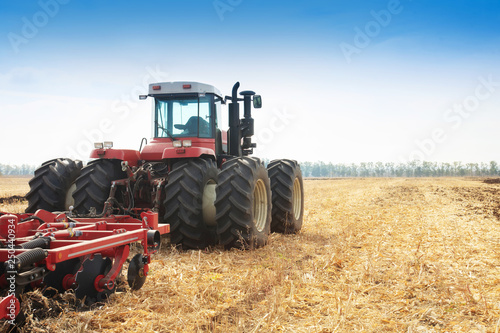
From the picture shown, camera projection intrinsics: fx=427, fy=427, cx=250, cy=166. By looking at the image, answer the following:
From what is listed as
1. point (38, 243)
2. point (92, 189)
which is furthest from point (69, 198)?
point (38, 243)

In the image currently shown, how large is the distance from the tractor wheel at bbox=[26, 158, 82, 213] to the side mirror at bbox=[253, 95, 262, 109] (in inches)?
145

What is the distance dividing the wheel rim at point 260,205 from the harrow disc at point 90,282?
3471 mm

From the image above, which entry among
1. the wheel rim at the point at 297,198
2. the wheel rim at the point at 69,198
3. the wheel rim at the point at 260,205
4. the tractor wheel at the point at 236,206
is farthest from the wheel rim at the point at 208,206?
the wheel rim at the point at 297,198

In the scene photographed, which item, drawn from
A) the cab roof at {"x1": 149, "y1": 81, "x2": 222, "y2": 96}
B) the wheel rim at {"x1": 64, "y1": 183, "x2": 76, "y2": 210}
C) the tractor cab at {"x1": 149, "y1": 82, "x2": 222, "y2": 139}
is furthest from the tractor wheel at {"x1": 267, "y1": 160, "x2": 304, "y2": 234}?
the wheel rim at {"x1": 64, "y1": 183, "x2": 76, "y2": 210}

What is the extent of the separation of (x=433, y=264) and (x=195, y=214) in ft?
10.9

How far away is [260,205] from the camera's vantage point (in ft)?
24.1

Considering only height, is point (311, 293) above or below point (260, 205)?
below

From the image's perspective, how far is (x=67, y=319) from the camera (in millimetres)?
3428

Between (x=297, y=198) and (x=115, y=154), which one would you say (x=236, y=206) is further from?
(x=297, y=198)

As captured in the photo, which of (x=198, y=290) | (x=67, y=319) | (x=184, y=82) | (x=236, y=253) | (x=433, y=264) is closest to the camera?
(x=67, y=319)

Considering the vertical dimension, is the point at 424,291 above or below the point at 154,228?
below

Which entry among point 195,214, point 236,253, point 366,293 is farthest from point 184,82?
point 366,293

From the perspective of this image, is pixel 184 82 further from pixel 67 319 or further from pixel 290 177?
pixel 67 319

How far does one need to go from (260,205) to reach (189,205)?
1.57 meters
